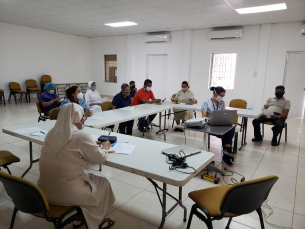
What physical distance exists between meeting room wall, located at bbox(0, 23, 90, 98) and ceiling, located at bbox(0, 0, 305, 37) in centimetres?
83

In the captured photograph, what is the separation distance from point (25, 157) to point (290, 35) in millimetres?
7773

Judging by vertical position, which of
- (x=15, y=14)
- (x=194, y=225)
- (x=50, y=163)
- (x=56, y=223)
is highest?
(x=15, y=14)

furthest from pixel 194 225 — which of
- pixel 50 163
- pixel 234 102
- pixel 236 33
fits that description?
pixel 236 33

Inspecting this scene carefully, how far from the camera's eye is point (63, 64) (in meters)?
10.6

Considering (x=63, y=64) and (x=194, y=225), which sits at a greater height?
(x=63, y=64)

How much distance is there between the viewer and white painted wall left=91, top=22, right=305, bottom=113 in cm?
723

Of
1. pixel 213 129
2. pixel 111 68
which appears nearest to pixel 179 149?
pixel 213 129

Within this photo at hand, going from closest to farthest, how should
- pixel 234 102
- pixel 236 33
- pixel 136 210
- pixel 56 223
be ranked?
pixel 56 223
pixel 136 210
pixel 234 102
pixel 236 33

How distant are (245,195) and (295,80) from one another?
7.17 metres

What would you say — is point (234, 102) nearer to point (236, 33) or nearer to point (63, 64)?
point (236, 33)

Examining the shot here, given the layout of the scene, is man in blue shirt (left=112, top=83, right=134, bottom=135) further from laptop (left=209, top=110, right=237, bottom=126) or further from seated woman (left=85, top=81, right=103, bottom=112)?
laptop (left=209, top=110, right=237, bottom=126)

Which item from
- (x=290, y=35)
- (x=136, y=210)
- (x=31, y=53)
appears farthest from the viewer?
(x=31, y=53)

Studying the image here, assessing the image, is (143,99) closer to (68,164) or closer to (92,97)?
(92,97)

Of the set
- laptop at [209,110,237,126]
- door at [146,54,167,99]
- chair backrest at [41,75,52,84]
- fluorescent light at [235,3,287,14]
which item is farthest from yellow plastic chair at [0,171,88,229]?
chair backrest at [41,75,52,84]
